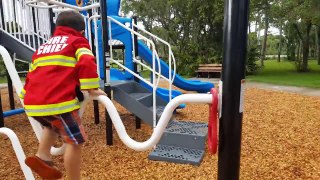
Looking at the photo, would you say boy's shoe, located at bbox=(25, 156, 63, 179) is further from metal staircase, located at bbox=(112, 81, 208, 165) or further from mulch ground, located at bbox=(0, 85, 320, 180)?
metal staircase, located at bbox=(112, 81, 208, 165)

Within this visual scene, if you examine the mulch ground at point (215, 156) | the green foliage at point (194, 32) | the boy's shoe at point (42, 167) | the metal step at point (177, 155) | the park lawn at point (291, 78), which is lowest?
the mulch ground at point (215, 156)

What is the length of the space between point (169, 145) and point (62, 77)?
2496 millimetres

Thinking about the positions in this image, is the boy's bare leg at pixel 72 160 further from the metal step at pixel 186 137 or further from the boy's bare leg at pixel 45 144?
the metal step at pixel 186 137

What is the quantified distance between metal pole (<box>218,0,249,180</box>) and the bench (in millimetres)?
12841

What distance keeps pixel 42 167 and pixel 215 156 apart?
2.40 metres

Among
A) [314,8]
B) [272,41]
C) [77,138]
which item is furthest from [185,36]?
[272,41]

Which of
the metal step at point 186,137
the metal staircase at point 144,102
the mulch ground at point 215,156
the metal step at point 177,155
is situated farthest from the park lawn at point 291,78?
the metal step at point 177,155

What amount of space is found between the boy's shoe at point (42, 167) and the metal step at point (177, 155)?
6.33 feet

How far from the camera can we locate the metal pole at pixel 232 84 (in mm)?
1074

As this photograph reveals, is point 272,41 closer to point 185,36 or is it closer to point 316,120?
point 185,36

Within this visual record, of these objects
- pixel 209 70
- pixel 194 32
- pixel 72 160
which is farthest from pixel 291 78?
pixel 72 160

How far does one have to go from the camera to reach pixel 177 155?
11.5ft

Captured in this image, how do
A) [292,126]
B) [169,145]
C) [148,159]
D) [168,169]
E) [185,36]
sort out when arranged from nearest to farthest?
1. [168,169]
2. [148,159]
3. [169,145]
4. [292,126]
5. [185,36]

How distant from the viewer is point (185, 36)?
60.4ft
